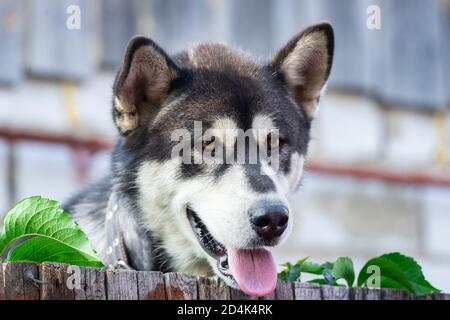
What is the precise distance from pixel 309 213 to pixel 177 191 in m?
6.95

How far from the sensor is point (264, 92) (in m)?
4.63

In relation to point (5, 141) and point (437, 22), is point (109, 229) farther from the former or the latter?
point (437, 22)

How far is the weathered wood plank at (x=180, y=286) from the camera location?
324 cm

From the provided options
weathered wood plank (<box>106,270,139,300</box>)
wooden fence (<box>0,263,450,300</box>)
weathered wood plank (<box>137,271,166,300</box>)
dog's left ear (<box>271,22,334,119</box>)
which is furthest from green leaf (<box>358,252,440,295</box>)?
dog's left ear (<box>271,22,334,119</box>)

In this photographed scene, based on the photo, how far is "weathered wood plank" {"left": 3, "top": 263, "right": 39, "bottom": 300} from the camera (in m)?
2.99

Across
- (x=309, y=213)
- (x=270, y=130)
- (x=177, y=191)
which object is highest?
(x=270, y=130)

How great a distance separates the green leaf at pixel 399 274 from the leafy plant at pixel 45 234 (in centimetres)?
108

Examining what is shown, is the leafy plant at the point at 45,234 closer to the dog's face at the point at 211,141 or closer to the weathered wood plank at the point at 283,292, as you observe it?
the weathered wood plank at the point at 283,292

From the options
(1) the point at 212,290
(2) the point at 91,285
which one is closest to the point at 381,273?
(1) the point at 212,290

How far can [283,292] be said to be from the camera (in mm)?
3494

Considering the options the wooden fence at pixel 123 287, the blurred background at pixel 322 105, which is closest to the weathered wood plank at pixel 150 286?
the wooden fence at pixel 123 287

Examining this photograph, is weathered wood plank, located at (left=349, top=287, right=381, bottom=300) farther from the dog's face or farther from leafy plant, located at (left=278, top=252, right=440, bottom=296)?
the dog's face

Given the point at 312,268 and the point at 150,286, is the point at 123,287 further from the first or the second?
the point at 312,268
